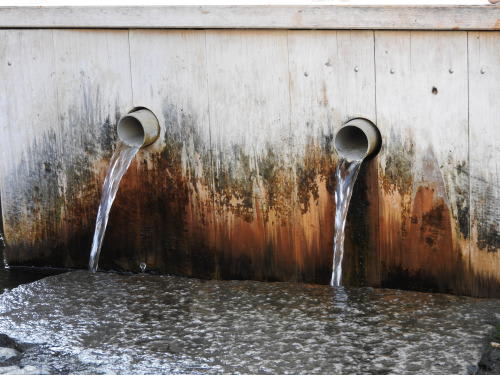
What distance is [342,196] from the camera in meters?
4.76

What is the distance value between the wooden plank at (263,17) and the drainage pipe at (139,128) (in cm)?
47

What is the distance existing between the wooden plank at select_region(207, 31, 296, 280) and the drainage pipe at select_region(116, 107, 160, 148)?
0.33 meters

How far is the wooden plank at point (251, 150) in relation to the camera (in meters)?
4.84

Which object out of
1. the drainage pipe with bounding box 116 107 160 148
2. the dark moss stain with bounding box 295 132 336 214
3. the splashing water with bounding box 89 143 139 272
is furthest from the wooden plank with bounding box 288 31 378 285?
the splashing water with bounding box 89 143 139 272

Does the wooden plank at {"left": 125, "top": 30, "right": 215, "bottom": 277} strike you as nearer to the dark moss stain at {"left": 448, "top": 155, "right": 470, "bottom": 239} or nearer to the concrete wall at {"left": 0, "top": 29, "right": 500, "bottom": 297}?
the concrete wall at {"left": 0, "top": 29, "right": 500, "bottom": 297}

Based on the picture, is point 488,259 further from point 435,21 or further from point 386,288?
point 435,21

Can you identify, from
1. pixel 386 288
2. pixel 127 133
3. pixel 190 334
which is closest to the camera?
pixel 190 334

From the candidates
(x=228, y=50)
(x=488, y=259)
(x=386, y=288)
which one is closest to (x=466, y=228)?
(x=488, y=259)

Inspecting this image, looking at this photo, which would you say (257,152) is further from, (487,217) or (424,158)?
(487,217)

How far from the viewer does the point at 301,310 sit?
4.57 metres

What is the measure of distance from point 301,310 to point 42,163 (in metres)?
1.85

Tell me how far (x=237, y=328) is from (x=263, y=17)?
155 cm

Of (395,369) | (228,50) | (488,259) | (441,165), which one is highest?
(228,50)

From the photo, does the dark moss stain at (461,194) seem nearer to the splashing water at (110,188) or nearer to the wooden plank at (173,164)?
the wooden plank at (173,164)
